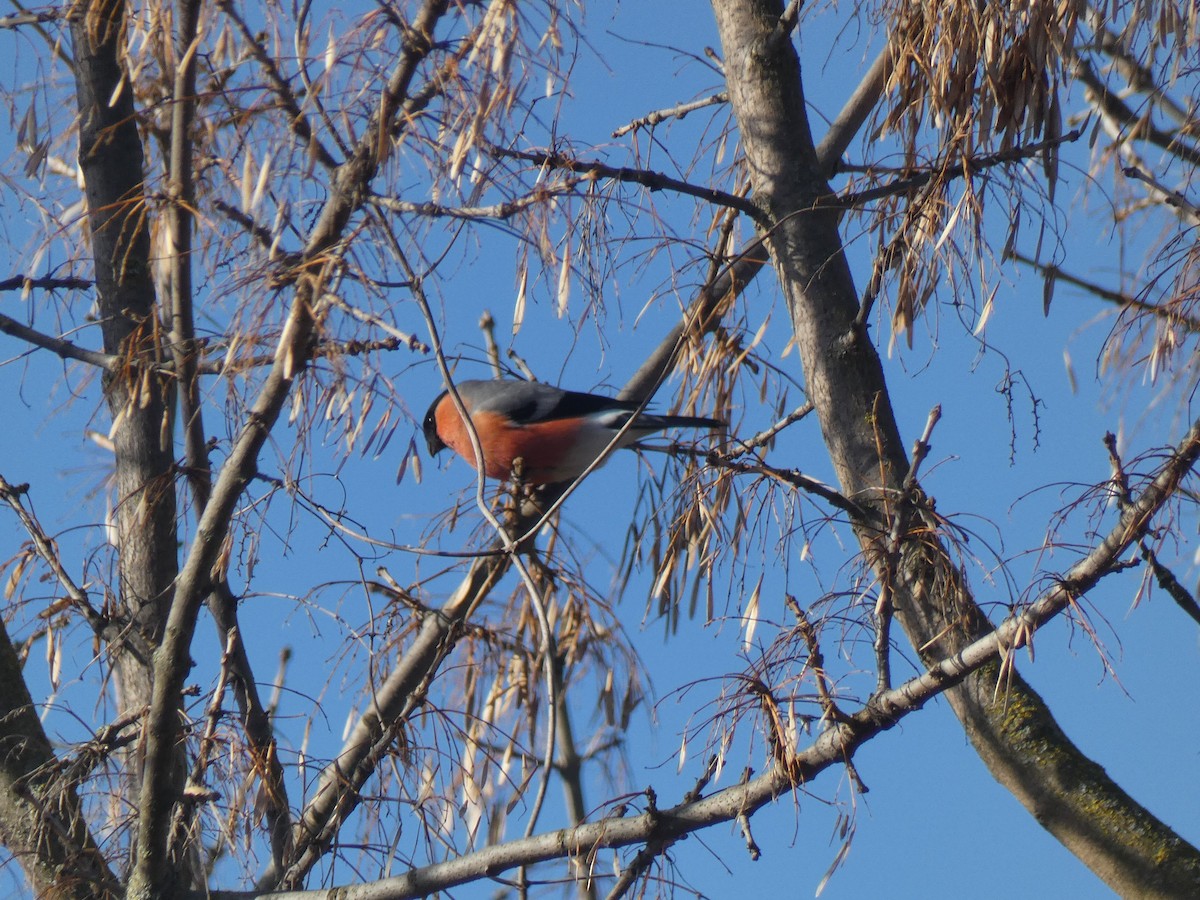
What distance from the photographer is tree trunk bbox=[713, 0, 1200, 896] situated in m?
1.80

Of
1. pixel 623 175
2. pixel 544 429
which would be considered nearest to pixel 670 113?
pixel 623 175

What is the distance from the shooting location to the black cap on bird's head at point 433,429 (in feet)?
12.2

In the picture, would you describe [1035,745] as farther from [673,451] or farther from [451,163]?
[451,163]

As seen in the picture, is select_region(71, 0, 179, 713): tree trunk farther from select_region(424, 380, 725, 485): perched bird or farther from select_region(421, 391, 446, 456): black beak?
select_region(421, 391, 446, 456): black beak

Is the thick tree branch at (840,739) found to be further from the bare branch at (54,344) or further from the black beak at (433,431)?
the black beak at (433,431)

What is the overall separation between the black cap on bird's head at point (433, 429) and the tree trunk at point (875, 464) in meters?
1.72

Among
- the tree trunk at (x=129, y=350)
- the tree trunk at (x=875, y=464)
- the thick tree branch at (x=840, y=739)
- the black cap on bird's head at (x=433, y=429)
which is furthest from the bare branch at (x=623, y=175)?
the black cap on bird's head at (x=433, y=429)

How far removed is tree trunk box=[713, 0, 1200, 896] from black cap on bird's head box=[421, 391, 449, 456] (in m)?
1.72

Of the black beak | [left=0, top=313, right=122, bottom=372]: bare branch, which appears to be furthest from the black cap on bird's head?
[left=0, top=313, right=122, bottom=372]: bare branch

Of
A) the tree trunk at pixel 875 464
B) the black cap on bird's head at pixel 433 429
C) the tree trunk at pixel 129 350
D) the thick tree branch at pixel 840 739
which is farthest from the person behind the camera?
the black cap on bird's head at pixel 433 429

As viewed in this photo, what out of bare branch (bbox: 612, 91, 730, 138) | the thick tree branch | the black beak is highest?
the black beak

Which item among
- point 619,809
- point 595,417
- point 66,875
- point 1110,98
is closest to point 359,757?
point 66,875

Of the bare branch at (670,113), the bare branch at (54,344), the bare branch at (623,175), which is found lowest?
the bare branch at (623,175)

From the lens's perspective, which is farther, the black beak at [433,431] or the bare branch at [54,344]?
the black beak at [433,431]
